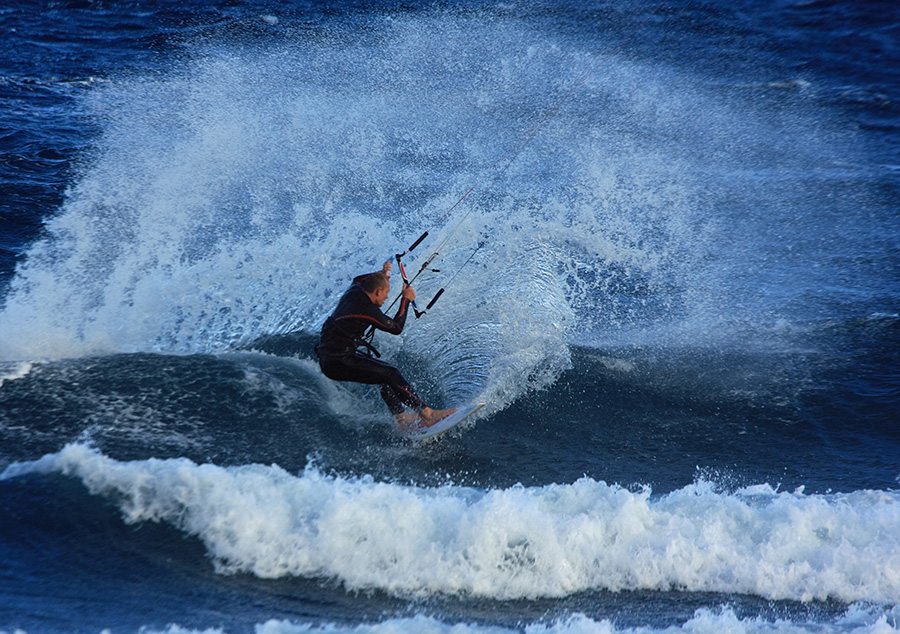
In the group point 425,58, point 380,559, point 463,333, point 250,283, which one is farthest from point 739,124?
point 380,559

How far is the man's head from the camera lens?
5727 millimetres

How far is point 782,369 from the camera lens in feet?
23.2

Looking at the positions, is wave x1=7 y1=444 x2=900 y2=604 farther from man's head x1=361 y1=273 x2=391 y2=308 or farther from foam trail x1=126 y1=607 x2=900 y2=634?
man's head x1=361 y1=273 x2=391 y2=308

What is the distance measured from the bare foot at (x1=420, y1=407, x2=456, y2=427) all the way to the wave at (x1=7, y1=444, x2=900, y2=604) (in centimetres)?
74

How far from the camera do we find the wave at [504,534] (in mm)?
4371

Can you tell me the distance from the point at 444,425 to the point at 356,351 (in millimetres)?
966

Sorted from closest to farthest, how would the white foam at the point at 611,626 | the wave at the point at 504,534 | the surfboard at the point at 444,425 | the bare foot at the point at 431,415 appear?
1. the white foam at the point at 611,626
2. the wave at the point at 504,534
3. the surfboard at the point at 444,425
4. the bare foot at the point at 431,415

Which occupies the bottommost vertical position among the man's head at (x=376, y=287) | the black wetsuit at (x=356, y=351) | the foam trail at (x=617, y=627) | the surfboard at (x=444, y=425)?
the foam trail at (x=617, y=627)

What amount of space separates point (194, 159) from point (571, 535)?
24.8 feet

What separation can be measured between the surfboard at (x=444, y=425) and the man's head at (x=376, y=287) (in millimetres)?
1045

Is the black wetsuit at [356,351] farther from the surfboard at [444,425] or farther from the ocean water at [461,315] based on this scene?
the ocean water at [461,315]

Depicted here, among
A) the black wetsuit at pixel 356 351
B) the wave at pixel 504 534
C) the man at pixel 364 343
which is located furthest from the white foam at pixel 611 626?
the black wetsuit at pixel 356 351

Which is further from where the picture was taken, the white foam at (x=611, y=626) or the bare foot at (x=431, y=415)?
the bare foot at (x=431, y=415)

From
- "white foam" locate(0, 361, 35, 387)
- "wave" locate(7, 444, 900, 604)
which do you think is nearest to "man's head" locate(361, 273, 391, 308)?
"wave" locate(7, 444, 900, 604)
